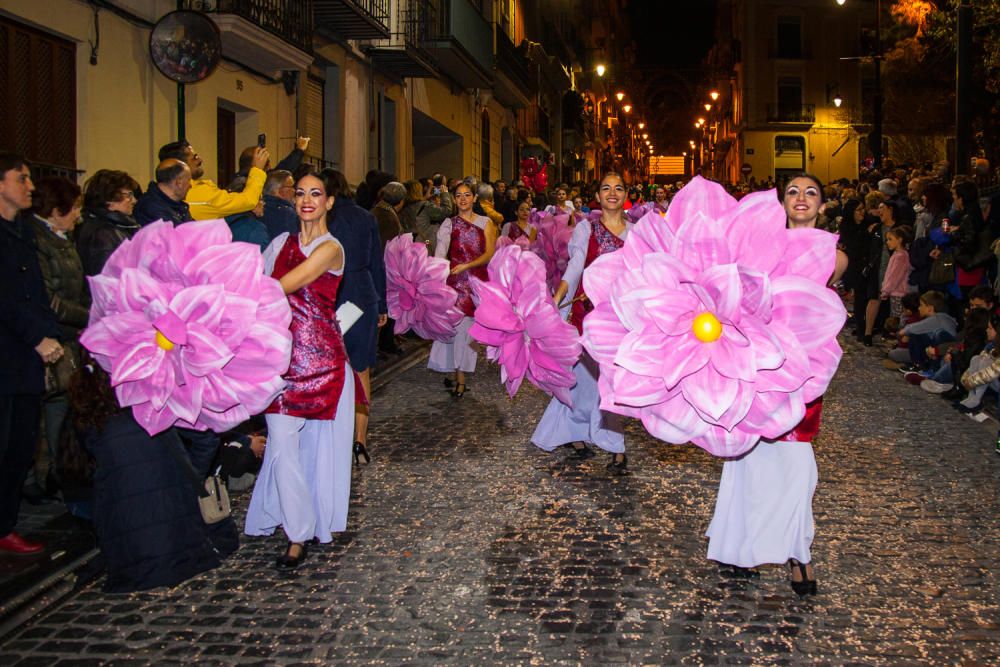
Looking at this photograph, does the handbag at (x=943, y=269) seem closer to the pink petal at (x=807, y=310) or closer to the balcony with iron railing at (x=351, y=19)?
the balcony with iron railing at (x=351, y=19)

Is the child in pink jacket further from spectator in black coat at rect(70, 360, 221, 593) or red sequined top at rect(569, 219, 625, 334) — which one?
spectator in black coat at rect(70, 360, 221, 593)

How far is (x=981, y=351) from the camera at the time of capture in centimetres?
981

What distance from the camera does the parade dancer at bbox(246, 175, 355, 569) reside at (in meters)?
5.55

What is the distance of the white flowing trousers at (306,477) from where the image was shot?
5570 mm

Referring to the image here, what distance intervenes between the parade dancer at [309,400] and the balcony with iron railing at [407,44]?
13.9 meters

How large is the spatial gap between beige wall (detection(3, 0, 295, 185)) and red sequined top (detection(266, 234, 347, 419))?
18.2ft

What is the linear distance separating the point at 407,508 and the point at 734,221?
314 centimetres

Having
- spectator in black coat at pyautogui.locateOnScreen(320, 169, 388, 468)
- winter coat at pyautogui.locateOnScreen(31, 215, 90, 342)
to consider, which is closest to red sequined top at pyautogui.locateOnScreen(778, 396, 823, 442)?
spectator in black coat at pyautogui.locateOnScreen(320, 169, 388, 468)

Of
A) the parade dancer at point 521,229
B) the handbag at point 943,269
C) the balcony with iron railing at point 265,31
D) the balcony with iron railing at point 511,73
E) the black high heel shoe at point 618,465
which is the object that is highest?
the balcony with iron railing at point 511,73

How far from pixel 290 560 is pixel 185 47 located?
711 cm

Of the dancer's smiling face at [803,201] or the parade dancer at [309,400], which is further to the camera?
the parade dancer at [309,400]

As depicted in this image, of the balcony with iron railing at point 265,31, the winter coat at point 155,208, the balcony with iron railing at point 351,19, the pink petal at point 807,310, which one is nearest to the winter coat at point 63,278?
the winter coat at point 155,208

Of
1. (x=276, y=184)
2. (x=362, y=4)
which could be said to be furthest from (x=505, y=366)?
(x=362, y=4)

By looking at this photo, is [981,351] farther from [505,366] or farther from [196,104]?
[196,104]
